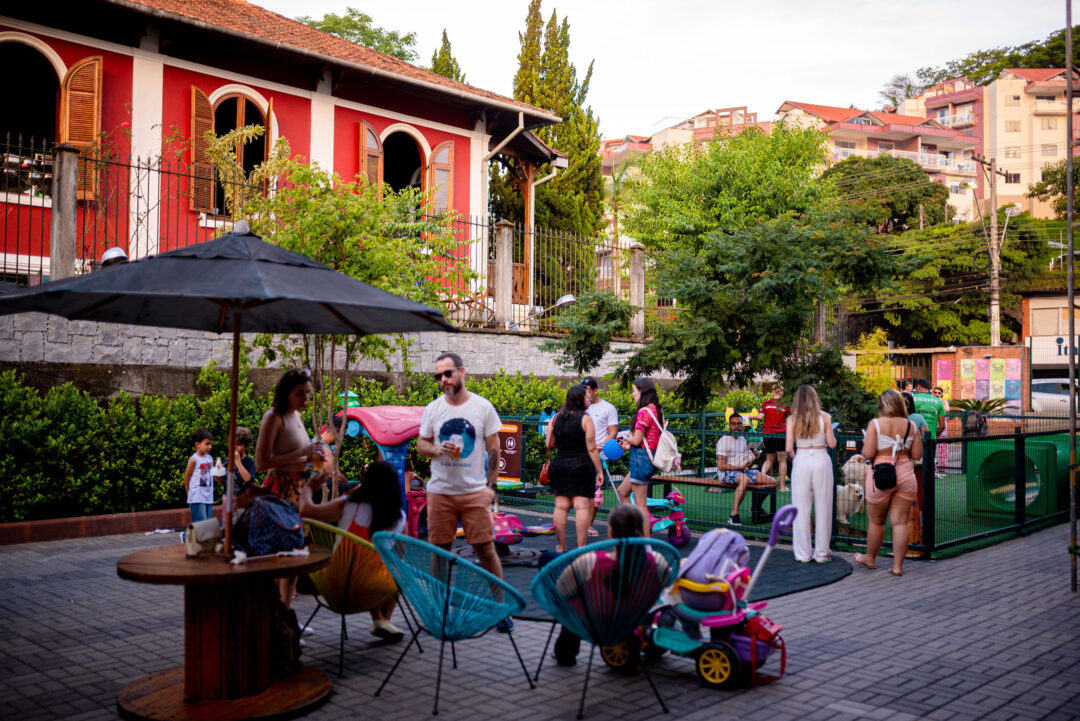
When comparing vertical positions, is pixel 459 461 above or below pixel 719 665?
above

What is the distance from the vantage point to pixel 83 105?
586 inches

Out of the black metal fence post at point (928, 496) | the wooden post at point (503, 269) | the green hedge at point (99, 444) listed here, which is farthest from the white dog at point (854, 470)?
the wooden post at point (503, 269)

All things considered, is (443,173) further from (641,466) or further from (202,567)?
(202,567)

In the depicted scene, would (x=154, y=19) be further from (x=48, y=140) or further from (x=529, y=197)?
(x=529, y=197)

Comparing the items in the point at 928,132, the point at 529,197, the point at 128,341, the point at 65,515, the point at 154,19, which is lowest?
the point at 65,515

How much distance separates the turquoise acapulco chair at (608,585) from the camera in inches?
188

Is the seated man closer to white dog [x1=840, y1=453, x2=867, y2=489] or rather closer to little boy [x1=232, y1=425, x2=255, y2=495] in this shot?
white dog [x1=840, y1=453, x2=867, y2=489]

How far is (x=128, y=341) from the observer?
37.2 feet

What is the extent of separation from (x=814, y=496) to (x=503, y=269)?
8053 mm

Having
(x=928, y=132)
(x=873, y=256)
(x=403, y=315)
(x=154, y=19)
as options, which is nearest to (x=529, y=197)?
(x=154, y=19)

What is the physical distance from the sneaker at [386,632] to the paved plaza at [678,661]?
130 mm

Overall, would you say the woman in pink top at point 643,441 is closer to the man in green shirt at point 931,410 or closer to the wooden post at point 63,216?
the wooden post at point 63,216

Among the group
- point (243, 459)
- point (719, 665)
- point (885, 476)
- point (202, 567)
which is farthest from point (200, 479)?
point (885, 476)

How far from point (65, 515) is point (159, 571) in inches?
271
